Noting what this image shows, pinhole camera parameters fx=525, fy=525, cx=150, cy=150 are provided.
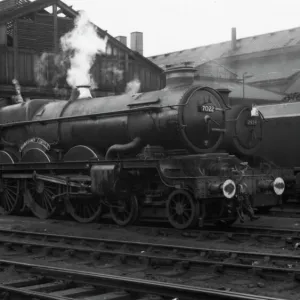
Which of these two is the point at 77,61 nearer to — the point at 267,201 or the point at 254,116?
the point at 254,116

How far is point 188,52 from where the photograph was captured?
5409 centimetres

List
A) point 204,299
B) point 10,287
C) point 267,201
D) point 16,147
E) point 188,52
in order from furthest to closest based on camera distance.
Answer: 1. point 188,52
2. point 16,147
3. point 267,201
4. point 10,287
5. point 204,299

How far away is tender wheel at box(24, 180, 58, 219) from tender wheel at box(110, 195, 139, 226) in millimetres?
1705

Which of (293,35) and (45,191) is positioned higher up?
(293,35)

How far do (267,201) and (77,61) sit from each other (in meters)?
9.42

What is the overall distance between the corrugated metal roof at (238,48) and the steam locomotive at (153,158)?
35999 millimetres

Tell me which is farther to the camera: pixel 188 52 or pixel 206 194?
pixel 188 52

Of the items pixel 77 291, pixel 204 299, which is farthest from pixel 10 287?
pixel 204 299

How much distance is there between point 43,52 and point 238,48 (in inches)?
1312

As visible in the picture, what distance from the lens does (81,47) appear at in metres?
18.0

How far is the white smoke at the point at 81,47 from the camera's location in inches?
624

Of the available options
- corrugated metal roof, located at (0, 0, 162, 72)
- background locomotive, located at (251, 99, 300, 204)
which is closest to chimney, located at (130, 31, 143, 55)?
corrugated metal roof, located at (0, 0, 162, 72)

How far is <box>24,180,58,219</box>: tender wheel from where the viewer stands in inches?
472

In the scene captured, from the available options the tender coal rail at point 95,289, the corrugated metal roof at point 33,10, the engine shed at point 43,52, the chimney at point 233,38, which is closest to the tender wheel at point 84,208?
the tender coal rail at point 95,289
